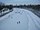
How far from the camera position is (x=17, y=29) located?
1130 centimetres

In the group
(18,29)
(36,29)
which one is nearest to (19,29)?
(18,29)

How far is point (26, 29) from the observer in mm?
11352

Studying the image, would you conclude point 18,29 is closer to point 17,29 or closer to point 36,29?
point 17,29

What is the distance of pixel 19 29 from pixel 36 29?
183 cm

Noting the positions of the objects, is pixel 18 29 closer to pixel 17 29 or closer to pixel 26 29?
pixel 17 29

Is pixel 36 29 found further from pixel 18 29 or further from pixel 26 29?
pixel 18 29

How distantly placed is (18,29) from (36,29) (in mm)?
1942

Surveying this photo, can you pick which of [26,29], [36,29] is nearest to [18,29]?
[26,29]

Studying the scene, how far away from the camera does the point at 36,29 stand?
11109 mm

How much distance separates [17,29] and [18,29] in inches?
4.4

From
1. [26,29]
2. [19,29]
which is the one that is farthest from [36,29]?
[19,29]

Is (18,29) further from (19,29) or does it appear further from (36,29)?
(36,29)

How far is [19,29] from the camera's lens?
11.3 m

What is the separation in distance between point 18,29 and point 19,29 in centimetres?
11
